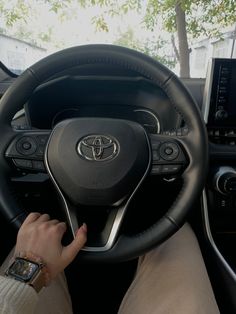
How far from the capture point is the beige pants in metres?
0.66

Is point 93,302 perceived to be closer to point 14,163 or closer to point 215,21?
point 14,163

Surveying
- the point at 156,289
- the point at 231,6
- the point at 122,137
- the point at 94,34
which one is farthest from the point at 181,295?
the point at 231,6

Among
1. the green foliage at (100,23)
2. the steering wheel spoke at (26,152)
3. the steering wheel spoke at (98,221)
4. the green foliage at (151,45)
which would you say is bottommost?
the steering wheel spoke at (98,221)

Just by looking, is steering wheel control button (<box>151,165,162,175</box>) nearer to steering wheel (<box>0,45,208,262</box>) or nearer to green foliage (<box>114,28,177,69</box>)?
steering wheel (<box>0,45,208,262</box>)

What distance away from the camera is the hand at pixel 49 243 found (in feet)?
2.10

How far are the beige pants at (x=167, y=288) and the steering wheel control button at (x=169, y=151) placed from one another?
23 centimetres

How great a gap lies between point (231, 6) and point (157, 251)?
1.55 metres

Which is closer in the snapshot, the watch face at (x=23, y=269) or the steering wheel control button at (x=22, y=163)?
the watch face at (x=23, y=269)

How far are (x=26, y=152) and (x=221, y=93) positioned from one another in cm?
61

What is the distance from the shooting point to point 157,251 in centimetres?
81

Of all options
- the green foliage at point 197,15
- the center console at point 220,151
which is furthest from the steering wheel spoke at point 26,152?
the green foliage at point 197,15

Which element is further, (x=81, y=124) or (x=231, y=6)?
(x=231, y=6)

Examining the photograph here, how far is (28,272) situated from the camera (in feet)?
1.92

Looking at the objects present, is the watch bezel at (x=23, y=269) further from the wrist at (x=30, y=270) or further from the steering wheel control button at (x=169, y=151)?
the steering wheel control button at (x=169, y=151)
